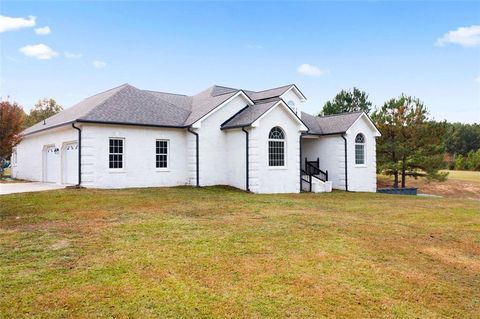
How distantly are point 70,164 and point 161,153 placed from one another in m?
4.89

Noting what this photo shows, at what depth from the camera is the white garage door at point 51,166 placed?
861 inches

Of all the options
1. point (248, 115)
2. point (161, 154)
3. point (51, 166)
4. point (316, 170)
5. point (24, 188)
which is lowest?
point (24, 188)

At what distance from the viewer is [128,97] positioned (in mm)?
21906

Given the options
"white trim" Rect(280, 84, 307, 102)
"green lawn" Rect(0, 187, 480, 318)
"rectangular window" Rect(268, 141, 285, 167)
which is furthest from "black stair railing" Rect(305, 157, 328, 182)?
"green lawn" Rect(0, 187, 480, 318)

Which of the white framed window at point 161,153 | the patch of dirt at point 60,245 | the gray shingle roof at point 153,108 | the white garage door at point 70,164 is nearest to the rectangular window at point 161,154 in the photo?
the white framed window at point 161,153

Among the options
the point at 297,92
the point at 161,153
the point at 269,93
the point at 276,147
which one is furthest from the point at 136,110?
the point at 297,92

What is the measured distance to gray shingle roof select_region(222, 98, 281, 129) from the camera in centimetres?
2020

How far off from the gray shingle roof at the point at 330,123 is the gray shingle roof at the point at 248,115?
5543mm

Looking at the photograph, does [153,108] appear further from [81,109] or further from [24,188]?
[24,188]

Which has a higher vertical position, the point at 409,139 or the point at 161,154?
the point at 409,139

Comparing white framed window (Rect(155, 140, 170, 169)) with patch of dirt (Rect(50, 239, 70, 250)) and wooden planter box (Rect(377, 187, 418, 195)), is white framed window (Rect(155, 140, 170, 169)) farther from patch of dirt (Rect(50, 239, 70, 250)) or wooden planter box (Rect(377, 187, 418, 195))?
wooden planter box (Rect(377, 187, 418, 195))

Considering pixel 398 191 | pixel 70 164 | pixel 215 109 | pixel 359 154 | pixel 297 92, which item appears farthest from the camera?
pixel 398 191

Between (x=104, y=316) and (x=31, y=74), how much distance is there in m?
25.8

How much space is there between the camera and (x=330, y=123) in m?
26.8
